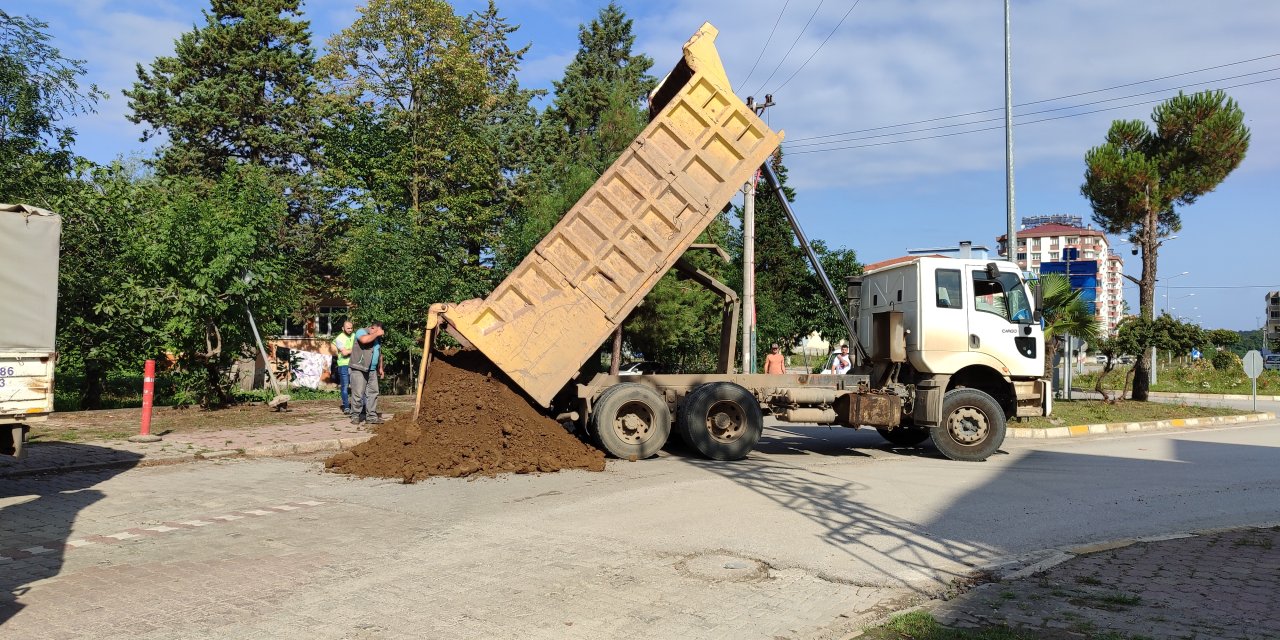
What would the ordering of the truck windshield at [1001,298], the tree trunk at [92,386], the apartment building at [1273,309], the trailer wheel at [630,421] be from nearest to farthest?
the trailer wheel at [630,421] < the truck windshield at [1001,298] < the tree trunk at [92,386] < the apartment building at [1273,309]

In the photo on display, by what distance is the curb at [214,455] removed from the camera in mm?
9359

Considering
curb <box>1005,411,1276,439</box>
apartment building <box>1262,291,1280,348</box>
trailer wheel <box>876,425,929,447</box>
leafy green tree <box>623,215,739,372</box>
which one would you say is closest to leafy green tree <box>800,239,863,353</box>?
leafy green tree <box>623,215,739,372</box>

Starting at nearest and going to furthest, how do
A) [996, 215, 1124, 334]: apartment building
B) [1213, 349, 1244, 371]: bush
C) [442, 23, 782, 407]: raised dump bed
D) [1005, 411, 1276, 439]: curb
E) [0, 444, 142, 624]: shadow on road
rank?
[0, 444, 142, 624]: shadow on road < [442, 23, 782, 407]: raised dump bed < [1005, 411, 1276, 439]: curb < [1213, 349, 1244, 371]: bush < [996, 215, 1124, 334]: apartment building

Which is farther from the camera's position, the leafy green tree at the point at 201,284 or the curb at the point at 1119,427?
the curb at the point at 1119,427

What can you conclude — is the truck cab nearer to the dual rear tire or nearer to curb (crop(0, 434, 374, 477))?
the dual rear tire

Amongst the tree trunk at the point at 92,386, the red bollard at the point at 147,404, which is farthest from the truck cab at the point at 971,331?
the tree trunk at the point at 92,386

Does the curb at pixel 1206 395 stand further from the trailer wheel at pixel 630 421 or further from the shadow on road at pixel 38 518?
the shadow on road at pixel 38 518

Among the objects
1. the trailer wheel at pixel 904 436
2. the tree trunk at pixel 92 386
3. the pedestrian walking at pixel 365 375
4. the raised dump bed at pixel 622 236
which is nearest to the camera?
the raised dump bed at pixel 622 236

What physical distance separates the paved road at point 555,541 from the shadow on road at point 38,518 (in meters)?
0.03

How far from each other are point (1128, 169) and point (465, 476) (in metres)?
22.7

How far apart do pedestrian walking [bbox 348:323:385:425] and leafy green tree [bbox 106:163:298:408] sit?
318 cm

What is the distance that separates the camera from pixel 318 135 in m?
35.0

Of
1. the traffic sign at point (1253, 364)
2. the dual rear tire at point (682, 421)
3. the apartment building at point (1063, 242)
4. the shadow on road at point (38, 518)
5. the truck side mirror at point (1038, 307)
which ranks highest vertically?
the apartment building at point (1063, 242)

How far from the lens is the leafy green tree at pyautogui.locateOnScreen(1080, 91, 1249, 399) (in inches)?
927
